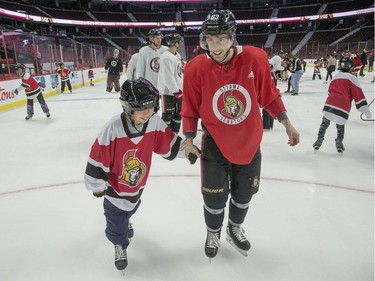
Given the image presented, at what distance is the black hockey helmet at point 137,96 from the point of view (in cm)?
126

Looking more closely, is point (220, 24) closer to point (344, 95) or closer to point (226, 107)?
point (226, 107)

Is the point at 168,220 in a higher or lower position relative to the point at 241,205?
lower

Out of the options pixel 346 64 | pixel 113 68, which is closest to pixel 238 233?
pixel 346 64

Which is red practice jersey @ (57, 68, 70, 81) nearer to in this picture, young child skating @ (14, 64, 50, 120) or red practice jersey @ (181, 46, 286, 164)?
young child skating @ (14, 64, 50, 120)

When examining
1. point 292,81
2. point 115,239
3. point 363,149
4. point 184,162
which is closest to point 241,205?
point 115,239

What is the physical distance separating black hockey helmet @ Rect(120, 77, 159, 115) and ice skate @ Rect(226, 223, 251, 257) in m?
0.87

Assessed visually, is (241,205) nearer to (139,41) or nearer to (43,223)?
(43,223)

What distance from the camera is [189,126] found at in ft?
4.92

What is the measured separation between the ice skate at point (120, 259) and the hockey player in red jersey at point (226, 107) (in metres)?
0.44

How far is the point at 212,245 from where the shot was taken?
5.22 feet

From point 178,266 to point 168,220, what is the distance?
478mm

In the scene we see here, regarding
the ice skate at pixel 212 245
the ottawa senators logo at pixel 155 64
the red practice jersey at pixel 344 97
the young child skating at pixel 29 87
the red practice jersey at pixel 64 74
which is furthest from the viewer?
the red practice jersey at pixel 64 74

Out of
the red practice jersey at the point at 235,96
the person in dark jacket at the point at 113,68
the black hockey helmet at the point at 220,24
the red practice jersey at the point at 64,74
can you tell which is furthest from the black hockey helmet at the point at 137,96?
the red practice jersey at the point at 64,74

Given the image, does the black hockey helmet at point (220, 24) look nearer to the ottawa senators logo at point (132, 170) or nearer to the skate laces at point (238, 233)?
the ottawa senators logo at point (132, 170)
